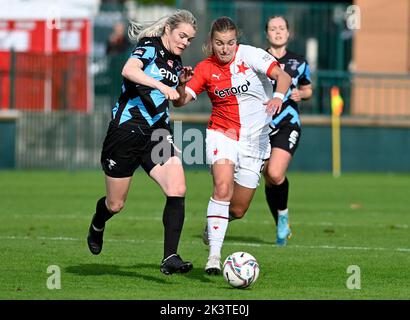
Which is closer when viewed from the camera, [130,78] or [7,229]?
[130,78]

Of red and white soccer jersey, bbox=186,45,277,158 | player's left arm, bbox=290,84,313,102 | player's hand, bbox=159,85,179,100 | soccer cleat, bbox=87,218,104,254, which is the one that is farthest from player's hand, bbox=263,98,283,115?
player's left arm, bbox=290,84,313,102

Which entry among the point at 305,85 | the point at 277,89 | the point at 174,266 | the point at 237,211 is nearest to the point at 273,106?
the point at 277,89

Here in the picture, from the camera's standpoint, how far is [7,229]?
13.3 metres

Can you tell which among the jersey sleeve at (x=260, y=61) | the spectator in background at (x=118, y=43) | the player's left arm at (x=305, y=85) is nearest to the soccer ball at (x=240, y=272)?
the jersey sleeve at (x=260, y=61)

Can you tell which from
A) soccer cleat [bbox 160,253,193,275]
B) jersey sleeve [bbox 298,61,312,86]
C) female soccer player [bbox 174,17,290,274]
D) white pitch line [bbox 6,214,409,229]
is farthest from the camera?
white pitch line [bbox 6,214,409,229]

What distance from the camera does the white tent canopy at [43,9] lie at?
1096 inches

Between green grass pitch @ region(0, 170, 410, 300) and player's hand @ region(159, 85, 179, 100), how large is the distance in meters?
1.48

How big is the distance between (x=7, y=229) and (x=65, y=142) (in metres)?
11.6

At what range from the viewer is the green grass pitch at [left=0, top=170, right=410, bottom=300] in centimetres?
876

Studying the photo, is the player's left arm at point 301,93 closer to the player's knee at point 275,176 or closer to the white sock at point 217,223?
the player's knee at point 275,176

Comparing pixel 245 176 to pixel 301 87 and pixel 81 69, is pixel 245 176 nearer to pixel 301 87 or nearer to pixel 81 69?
pixel 301 87

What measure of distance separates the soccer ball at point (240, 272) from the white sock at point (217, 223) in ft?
2.03

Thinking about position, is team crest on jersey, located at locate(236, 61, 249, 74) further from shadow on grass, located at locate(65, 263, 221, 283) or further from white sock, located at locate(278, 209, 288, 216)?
white sock, located at locate(278, 209, 288, 216)

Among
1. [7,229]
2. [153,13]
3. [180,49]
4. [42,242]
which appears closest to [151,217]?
[7,229]
